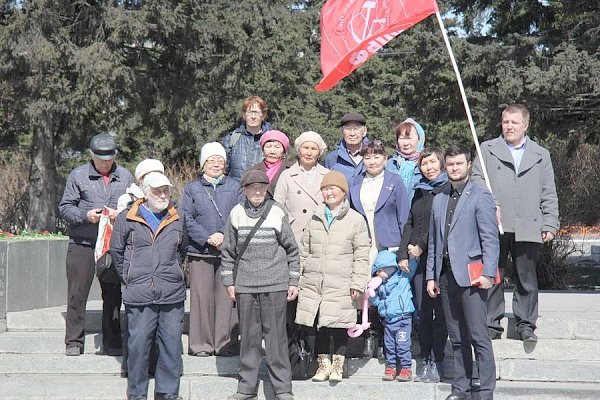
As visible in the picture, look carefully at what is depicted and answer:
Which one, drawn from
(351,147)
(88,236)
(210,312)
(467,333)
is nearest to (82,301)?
(88,236)

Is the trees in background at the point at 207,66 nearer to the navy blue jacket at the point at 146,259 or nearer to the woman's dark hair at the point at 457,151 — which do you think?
the woman's dark hair at the point at 457,151

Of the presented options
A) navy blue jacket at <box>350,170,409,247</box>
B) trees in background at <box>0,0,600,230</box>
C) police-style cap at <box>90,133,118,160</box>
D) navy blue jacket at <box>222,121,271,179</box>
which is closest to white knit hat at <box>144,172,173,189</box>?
police-style cap at <box>90,133,118,160</box>

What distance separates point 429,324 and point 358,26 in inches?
109

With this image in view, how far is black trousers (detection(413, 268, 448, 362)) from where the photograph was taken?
7.60m

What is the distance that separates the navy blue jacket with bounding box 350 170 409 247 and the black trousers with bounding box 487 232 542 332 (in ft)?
3.01

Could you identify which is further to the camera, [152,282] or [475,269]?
[152,282]

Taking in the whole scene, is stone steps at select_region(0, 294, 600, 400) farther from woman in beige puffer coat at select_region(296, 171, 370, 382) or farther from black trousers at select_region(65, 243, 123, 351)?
woman in beige puffer coat at select_region(296, 171, 370, 382)

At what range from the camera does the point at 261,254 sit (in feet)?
24.1

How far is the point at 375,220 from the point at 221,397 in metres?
1.91

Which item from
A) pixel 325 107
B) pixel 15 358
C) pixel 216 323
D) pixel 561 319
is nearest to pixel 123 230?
pixel 216 323

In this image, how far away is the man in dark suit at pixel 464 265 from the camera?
278 inches

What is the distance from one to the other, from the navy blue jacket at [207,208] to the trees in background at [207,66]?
34.8ft

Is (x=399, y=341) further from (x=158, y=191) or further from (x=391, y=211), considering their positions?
(x=158, y=191)

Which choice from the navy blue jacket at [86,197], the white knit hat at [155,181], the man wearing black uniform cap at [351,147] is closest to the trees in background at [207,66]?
the man wearing black uniform cap at [351,147]
